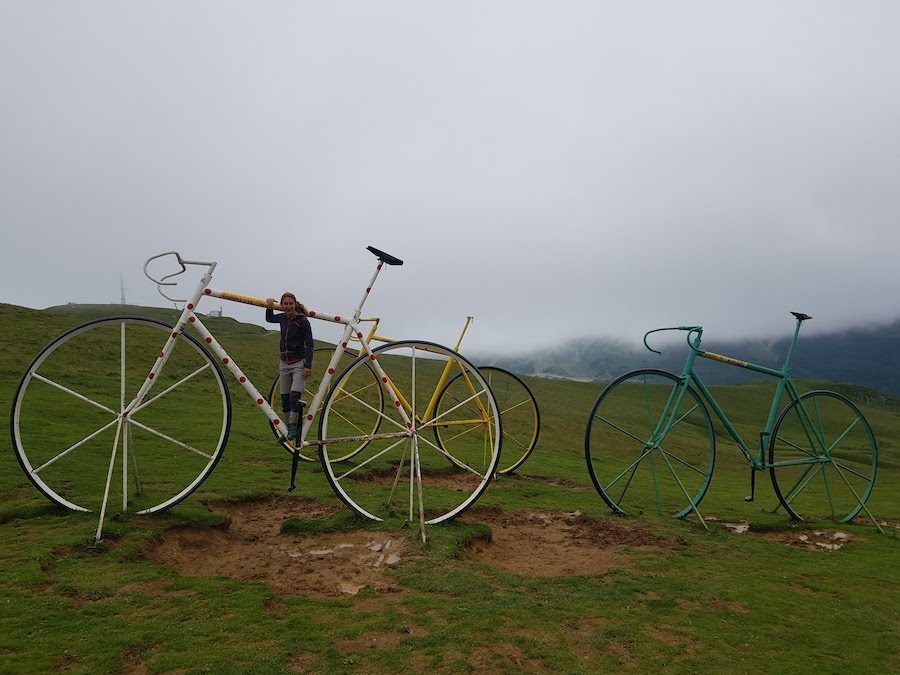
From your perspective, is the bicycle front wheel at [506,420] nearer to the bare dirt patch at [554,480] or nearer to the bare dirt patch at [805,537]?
the bare dirt patch at [554,480]

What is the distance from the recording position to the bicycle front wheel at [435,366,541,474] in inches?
426

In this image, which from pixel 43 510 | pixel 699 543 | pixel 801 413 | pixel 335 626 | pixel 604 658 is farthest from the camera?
pixel 801 413

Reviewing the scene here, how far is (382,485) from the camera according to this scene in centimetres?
910

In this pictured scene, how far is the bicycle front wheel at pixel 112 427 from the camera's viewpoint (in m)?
5.55

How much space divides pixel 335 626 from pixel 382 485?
5.43 m

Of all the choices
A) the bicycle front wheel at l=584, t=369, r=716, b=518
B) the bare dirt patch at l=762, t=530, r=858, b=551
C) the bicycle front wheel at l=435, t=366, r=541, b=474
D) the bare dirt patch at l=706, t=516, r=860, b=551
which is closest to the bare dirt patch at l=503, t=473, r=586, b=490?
the bicycle front wheel at l=435, t=366, r=541, b=474

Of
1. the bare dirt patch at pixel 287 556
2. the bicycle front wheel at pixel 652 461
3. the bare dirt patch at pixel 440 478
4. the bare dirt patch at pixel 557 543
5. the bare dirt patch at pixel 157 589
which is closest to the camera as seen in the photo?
the bare dirt patch at pixel 157 589

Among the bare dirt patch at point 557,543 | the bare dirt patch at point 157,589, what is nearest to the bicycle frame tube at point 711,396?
the bare dirt patch at point 557,543

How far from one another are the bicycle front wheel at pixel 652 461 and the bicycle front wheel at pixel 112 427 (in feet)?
16.5

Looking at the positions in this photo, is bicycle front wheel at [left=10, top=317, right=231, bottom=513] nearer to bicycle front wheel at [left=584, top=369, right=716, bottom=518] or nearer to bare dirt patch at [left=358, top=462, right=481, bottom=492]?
bare dirt patch at [left=358, top=462, right=481, bottom=492]

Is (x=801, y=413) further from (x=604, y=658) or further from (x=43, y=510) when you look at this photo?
(x=43, y=510)

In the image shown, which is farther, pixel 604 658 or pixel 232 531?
pixel 232 531


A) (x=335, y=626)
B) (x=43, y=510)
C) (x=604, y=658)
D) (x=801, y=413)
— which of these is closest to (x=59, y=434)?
(x=43, y=510)

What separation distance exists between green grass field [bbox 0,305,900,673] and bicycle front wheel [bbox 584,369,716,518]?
0.93 m
